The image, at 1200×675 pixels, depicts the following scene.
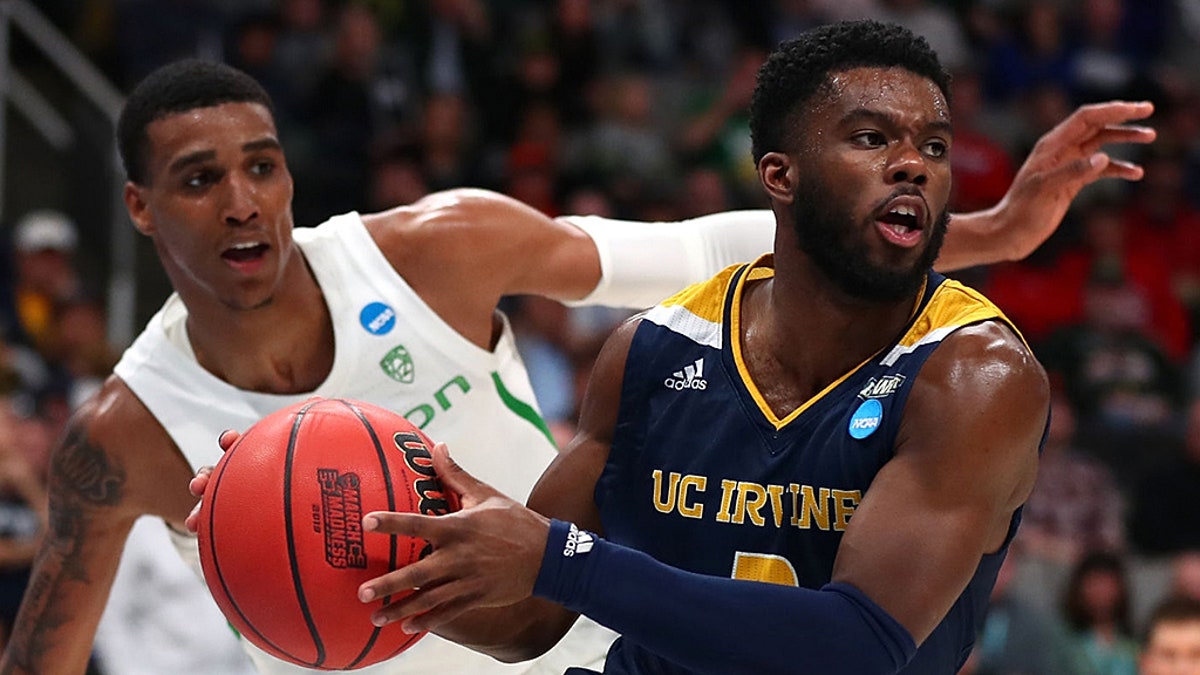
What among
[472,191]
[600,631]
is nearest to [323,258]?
[472,191]

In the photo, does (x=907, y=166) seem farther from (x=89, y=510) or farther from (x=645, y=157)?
(x=645, y=157)

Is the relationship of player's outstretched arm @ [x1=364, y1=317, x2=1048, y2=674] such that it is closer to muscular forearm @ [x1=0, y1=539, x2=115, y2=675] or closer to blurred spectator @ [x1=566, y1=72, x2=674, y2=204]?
muscular forearm @ [x1=0, y1=539, x2=115, y2=675]

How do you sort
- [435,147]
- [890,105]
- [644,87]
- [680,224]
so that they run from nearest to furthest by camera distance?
[890,105] → [680,224] → [435,147] → [644,87]

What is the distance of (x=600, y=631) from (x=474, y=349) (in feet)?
2.60

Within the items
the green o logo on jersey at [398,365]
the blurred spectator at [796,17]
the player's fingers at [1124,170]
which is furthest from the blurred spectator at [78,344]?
the player's fingers at [1124,170]

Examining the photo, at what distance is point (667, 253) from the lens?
14.4ft

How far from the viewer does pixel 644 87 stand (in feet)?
35.8

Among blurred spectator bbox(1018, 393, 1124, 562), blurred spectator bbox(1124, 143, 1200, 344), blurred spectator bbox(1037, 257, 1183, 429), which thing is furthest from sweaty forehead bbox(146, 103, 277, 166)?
blurred spectator bbox(1124, 143, 1200, 344)

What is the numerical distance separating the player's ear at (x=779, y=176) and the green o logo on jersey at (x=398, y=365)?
131cm

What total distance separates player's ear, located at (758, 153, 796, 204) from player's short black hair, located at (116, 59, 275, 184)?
1.57m

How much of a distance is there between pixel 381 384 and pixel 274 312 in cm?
32

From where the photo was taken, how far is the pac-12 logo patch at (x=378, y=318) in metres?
4.18

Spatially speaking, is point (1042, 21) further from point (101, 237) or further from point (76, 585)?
point (76, 585)

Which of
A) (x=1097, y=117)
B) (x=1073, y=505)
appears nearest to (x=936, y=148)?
(x=1097, y=117)
